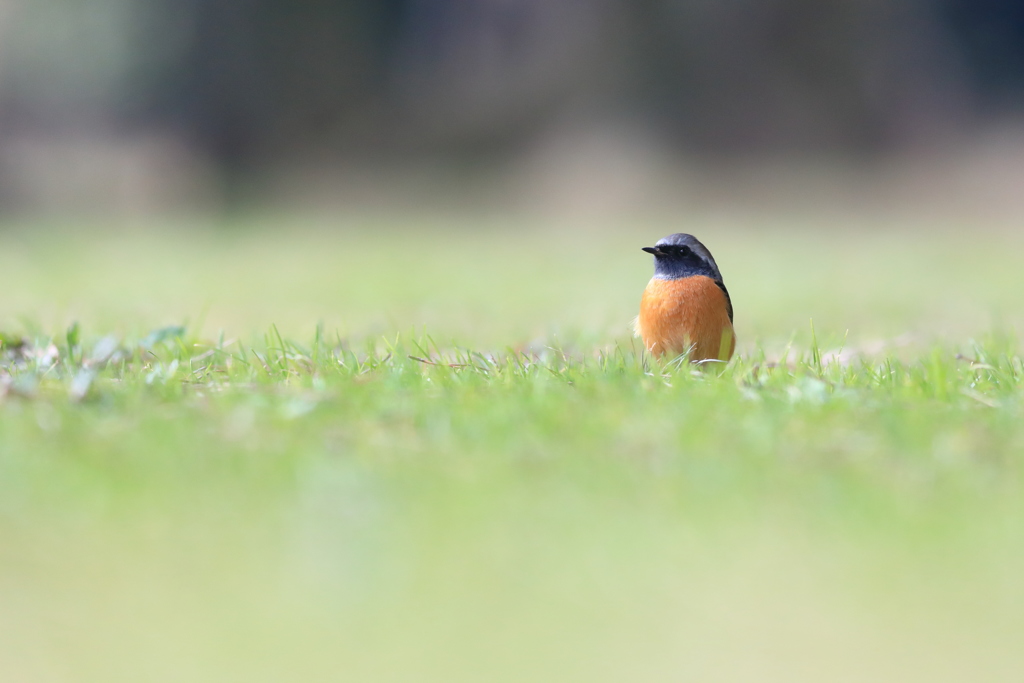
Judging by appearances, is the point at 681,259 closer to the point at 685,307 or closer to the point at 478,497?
the point at 685,307

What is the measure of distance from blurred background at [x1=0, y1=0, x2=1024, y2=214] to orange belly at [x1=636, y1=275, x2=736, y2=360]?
751 inches

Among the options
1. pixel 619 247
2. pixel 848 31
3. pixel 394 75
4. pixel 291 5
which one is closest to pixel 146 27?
pixel 291 5

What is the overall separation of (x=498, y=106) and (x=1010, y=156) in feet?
37.3

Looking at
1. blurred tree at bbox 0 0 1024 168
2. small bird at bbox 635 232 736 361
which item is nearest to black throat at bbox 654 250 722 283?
small bird at bbox 635 232 736 361

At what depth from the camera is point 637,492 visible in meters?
3.11

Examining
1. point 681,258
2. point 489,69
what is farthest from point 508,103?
point 681,258

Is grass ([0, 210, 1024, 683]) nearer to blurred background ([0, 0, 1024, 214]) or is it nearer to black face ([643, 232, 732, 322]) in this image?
black face ([643, 232, 732, 322])

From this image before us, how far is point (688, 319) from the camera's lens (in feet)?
15.3

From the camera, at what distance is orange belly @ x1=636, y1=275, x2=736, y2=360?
15.3 ft

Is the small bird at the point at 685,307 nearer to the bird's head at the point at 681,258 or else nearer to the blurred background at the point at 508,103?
the bird's head at the point at 681,258

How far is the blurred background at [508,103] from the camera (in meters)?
23.1

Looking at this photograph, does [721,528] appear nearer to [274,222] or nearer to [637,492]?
[637,492]

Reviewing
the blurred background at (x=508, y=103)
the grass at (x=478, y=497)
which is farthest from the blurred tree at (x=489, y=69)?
the grass at (x=478, y=497)

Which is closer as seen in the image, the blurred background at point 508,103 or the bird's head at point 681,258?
the bird's head at point 681,258
